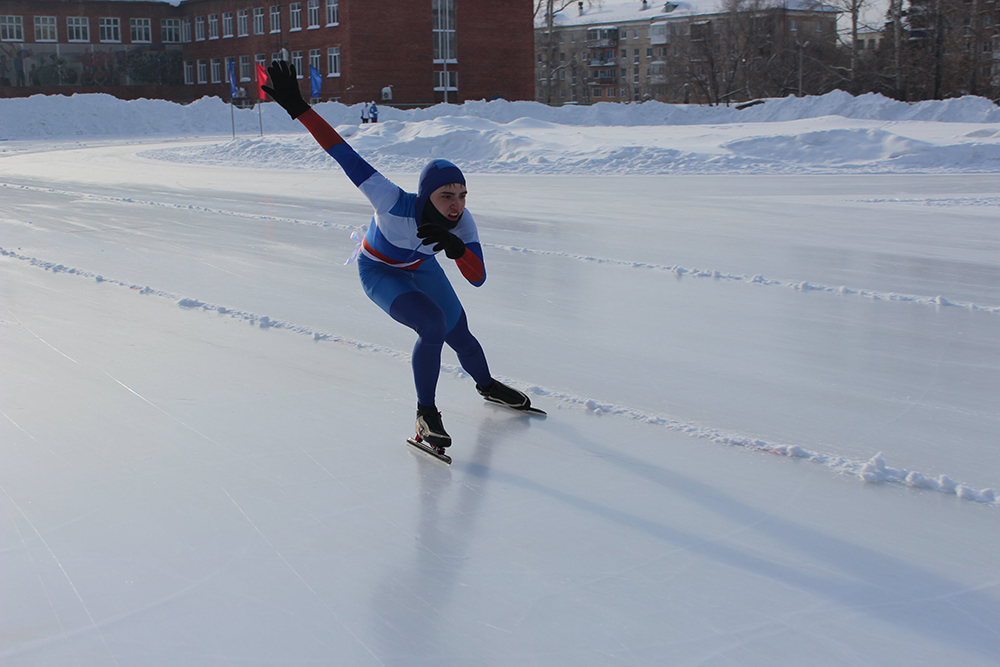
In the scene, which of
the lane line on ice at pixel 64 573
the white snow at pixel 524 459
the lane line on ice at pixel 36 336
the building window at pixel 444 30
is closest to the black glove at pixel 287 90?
the white snow at pixel 524 459

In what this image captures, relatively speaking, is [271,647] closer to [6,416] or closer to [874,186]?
[6,416]

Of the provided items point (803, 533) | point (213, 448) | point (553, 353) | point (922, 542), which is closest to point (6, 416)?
point (213, 448)

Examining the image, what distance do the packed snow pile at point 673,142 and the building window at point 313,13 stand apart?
15580 millimetres

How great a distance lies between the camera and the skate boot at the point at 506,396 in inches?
146

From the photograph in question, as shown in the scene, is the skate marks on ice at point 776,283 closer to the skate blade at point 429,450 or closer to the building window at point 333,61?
the skate blade at point 429,450

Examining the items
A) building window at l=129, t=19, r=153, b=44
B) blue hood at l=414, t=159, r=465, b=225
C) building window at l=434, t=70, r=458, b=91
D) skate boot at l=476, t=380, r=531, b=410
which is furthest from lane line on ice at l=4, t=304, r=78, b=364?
building window at l=129, t=19, r=153, b=44

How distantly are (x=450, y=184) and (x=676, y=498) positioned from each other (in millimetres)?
1365

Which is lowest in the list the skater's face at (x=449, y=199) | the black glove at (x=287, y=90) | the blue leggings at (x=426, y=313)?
the blue leggings at (x=426, y=313)

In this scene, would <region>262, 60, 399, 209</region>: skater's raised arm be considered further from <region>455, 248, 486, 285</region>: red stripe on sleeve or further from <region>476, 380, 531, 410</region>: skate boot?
<region>476, 380, 531, 410</region>: skate boot

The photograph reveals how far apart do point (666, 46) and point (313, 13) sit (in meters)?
46.0

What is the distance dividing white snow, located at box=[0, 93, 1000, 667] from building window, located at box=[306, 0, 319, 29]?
4093cm

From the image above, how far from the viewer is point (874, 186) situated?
12.0 meters

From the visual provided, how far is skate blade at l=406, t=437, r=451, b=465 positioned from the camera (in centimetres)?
321

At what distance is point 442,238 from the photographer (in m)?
3.20
